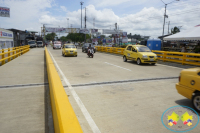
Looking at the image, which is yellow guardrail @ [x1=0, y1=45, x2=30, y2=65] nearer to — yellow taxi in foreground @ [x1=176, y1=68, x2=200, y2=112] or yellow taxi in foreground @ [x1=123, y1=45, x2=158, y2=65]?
yellow taxi in foreground @ [x1=123, y1=45, x2=158, y2=65]

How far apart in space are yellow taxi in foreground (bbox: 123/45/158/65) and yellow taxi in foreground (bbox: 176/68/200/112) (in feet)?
30.3

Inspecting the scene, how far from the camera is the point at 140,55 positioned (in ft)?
47.3

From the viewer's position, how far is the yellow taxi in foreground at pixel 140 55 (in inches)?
556

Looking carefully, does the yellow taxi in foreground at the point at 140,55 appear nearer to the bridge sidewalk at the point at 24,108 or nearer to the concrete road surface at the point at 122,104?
the concrete road surface at the point at 122,104

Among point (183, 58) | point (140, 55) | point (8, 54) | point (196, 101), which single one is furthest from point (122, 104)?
point (8, 54)

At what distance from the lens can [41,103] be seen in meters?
5.32

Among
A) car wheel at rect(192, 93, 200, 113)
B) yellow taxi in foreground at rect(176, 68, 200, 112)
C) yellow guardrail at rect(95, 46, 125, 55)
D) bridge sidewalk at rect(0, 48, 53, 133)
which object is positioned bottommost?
bridge sidewalk at rect(0, 48, 53, 133)

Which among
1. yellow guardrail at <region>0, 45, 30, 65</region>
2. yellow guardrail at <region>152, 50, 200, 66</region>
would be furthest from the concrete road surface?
yellow guardrail at <region>0, 45, 30, 65</region>

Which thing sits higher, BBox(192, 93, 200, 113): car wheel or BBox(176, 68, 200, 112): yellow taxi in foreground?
BBox(176, 68, 200, 112): yellow taxi in foreground

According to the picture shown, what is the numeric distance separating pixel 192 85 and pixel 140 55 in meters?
9.95

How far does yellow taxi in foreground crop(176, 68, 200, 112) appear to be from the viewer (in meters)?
4.47

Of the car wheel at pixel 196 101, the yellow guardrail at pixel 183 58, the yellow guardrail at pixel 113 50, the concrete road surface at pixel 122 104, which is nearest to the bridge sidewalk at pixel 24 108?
the concrete road surface at pixel 122 104

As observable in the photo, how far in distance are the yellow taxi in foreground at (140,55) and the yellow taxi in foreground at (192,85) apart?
924cm

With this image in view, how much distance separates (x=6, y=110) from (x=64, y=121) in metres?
3.05
